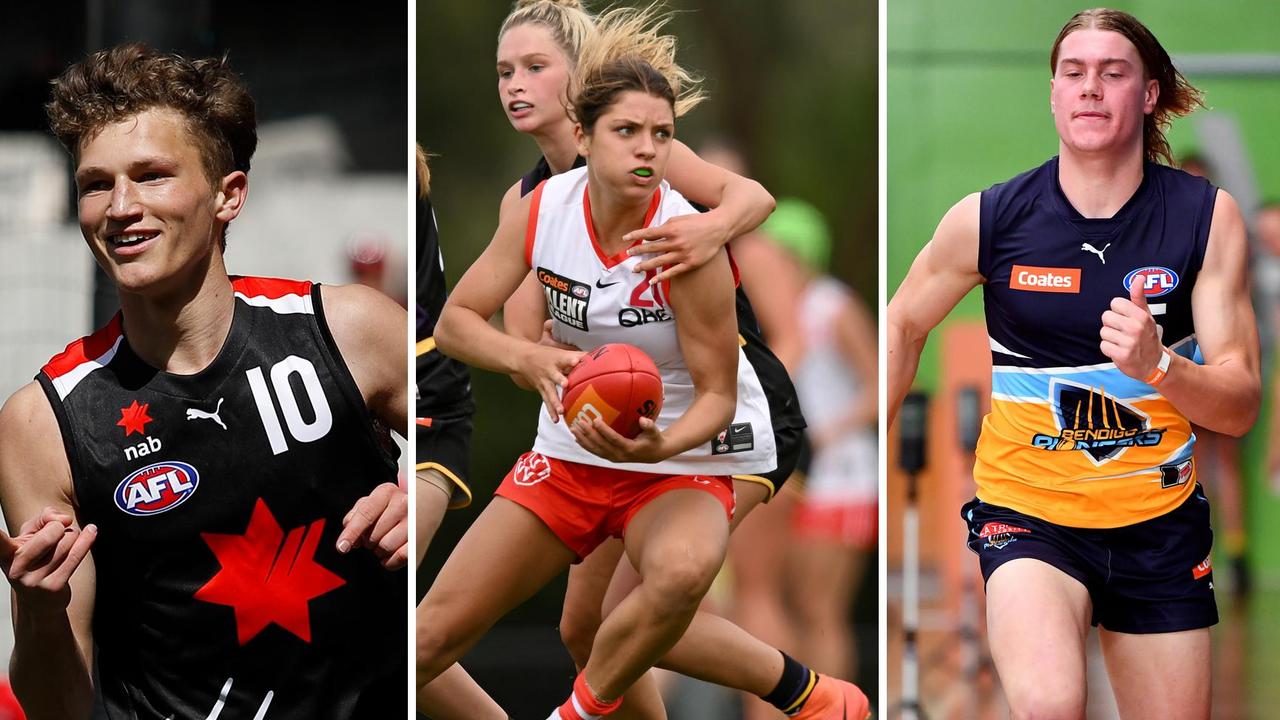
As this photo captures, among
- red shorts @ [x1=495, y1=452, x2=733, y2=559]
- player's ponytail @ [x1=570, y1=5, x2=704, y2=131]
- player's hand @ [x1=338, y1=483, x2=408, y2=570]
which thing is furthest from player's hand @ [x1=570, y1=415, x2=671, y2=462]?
player's ponytail @ [x1=570, y1=5, x2=704, y2=131]

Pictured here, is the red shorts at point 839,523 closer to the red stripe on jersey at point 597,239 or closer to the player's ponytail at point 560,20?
the red stripe on jersey at point 597,239

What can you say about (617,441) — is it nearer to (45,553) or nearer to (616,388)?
(616,388)

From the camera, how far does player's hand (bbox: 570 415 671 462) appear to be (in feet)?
11.3

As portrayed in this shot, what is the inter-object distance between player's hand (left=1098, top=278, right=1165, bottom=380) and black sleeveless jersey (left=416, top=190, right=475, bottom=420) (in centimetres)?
181

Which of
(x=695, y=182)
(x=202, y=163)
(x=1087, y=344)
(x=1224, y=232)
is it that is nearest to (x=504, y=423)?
(x=695, y=182)

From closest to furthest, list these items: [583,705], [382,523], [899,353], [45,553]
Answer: [45,553]
[382,523]
[583,705]
[899,353]

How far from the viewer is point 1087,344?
11.5 feet

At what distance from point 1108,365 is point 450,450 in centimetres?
179

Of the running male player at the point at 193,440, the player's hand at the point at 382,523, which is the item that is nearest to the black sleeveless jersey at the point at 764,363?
the running male player at the point at 193,440

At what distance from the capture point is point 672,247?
3695mm

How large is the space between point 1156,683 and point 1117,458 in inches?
20.5

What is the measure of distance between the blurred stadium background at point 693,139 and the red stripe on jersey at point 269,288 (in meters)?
0.66

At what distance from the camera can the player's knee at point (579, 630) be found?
4023 mm

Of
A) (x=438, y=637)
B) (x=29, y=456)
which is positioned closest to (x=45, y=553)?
(x=29, y=456)
